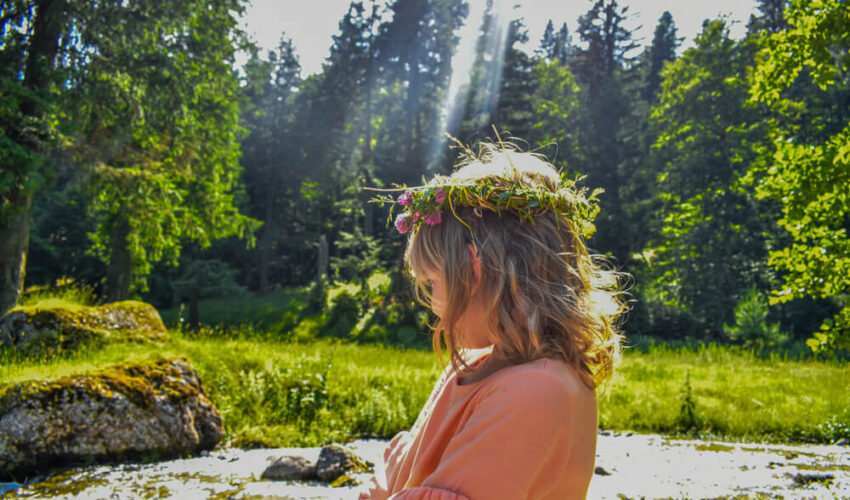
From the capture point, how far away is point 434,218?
1916 millimetres

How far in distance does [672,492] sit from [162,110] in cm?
1365

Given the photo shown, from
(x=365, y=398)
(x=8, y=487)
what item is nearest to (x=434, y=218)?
(x=8, y=487)

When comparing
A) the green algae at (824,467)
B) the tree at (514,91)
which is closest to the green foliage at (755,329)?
the tree at (514,91)

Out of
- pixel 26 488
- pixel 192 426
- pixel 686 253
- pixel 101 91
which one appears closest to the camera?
pixel 26 488

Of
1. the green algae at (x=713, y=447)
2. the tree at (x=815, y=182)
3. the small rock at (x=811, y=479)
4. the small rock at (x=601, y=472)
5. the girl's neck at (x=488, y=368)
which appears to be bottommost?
the small rock at (x=601, y=472)

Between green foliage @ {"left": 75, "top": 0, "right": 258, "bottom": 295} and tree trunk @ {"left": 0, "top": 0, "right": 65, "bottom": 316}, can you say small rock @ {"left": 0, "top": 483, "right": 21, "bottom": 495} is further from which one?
green foliage @ {"left": 75, "top": 0, "right": 258, "bottom": 295}

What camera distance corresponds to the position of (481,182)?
1902 millimetres

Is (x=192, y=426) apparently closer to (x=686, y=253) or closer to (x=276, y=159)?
(x=686, y=253)

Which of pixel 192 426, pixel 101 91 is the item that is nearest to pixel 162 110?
pixel 101 91

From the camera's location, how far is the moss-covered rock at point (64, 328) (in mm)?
8914

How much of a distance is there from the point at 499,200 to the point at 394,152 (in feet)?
91.3

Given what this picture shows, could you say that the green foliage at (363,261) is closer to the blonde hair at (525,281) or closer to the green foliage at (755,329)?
the green foliage at (755,329)

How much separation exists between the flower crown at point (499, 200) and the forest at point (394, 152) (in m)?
0.32

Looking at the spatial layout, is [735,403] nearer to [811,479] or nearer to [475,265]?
[811,479]
